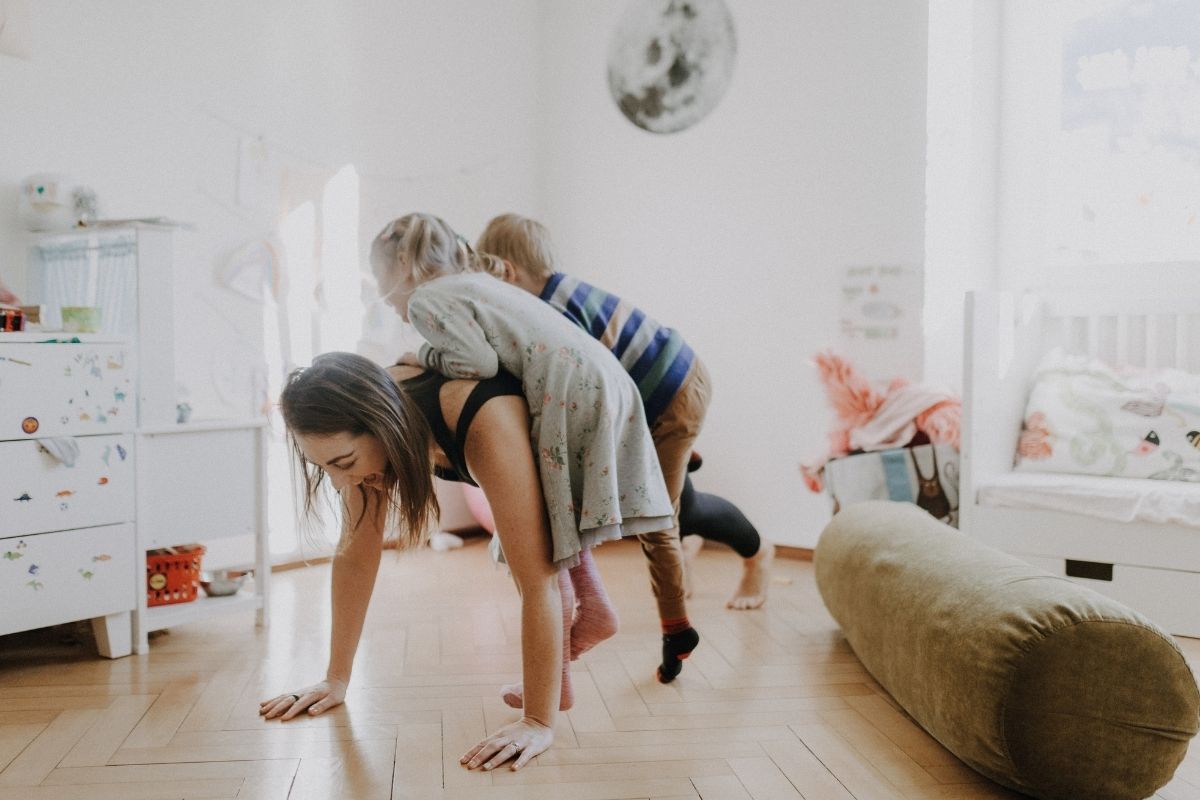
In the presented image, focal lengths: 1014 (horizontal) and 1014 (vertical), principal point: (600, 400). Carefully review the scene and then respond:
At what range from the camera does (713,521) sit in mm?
2492

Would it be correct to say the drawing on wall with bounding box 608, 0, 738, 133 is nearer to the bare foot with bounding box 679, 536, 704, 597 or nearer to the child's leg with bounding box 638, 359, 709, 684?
the bare foot with bounding box 679, 536, 704, 597

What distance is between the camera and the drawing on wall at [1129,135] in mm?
2953

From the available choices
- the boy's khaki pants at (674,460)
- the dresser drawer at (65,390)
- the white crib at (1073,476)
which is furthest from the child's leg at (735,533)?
the dresser drawer at (65,390)

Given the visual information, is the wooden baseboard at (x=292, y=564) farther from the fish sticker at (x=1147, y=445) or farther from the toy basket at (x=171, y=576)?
the fish sticker at (x=1147, y=445)

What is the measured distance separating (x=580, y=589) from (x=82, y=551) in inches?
43.7

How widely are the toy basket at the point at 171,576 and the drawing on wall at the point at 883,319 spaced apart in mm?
2034

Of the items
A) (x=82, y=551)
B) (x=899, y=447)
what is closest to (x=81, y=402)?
(x=82, y=551)

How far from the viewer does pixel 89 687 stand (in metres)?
2.03

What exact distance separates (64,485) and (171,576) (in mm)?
388

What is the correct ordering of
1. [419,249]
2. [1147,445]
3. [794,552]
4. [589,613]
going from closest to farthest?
[419,249] < [589,613] < [1147,445] < [794,552]

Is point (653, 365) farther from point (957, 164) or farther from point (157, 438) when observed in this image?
point (957, 164)

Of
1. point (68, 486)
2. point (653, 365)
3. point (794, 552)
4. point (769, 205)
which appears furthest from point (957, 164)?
point (68, 486)

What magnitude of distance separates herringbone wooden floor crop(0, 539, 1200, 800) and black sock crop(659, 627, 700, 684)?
0.09 ft

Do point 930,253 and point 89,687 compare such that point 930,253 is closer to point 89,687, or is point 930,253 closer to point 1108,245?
point 1108,245
